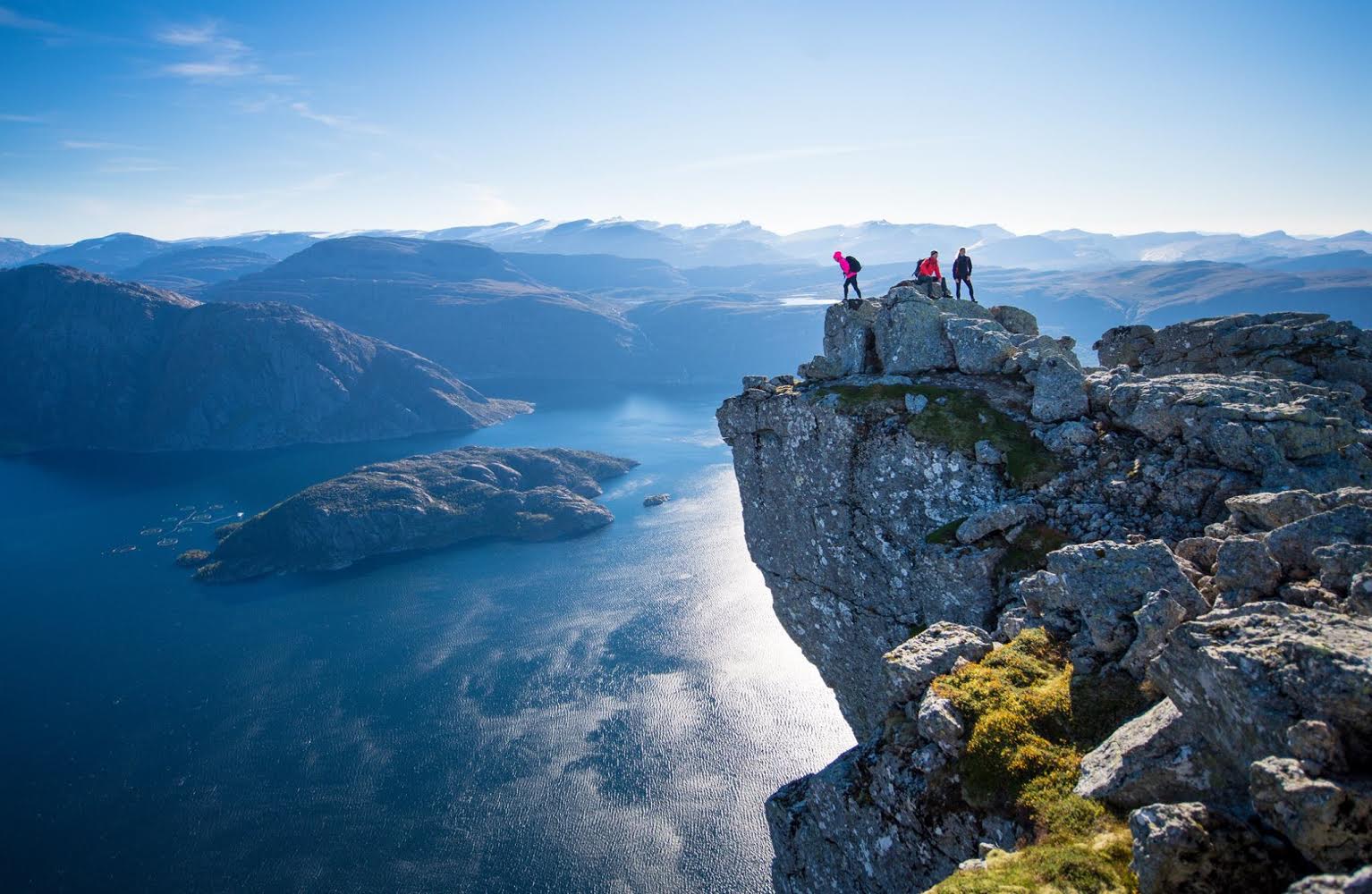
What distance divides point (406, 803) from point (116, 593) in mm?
93619

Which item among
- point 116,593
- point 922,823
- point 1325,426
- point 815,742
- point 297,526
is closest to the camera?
point 922,823

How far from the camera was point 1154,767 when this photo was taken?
403 inches

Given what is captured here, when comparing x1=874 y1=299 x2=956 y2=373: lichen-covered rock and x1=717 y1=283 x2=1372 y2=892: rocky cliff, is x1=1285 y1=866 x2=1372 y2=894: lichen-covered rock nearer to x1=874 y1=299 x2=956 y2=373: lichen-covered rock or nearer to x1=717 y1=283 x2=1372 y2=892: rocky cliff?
x1=717 y1=283 x2=1372 y2=892: rocky cliff

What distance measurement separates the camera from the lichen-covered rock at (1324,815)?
293 inches

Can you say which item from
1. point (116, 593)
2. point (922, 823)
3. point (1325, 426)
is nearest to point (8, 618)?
point (116, 593)

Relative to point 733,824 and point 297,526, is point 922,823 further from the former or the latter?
point 297,526

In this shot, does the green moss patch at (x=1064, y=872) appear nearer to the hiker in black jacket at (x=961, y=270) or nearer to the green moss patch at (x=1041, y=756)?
the green moss patch at (x=1041, y=756)

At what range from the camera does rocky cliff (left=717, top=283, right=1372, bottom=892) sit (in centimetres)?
889

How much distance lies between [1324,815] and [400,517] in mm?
162587

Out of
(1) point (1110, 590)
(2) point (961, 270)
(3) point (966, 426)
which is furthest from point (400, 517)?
(1) point (1110, 590)

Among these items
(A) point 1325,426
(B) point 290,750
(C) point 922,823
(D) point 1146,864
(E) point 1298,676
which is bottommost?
(B) point 290,750

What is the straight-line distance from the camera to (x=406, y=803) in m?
69.6

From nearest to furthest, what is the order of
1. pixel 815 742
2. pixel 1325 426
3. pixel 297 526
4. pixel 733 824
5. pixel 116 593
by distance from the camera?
pixel 1325 426, pixel 733 824, pixel 815 742, pixel 116 593, pixel 297 526

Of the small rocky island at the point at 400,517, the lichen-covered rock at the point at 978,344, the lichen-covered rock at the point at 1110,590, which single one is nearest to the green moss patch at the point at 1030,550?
the lichen-covered rock at the point at 1110,590
